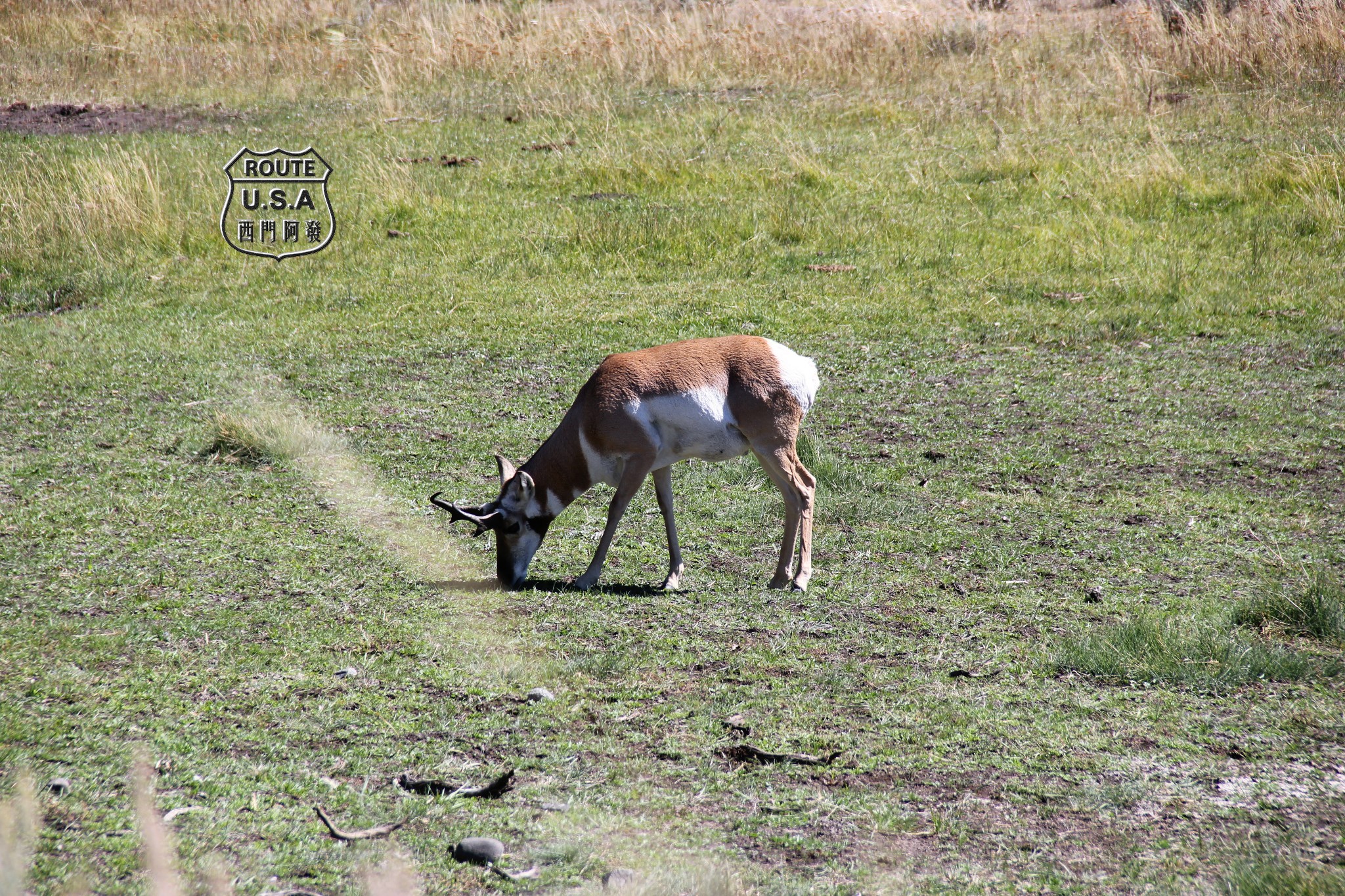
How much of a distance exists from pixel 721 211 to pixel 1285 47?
10.9 metres

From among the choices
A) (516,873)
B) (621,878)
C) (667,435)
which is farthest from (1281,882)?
(667,435)

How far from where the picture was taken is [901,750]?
4.66 m

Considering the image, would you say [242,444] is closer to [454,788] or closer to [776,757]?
[454,788]

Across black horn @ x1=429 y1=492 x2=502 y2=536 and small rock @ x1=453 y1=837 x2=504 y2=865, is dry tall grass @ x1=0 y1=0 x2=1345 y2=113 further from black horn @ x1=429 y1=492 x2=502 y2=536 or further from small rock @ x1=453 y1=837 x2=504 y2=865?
small rock @ x1=453 y1=837 x2=504 y2=865

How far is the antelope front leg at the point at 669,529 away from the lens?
6.41 metres

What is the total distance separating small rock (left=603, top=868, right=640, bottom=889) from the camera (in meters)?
3.66

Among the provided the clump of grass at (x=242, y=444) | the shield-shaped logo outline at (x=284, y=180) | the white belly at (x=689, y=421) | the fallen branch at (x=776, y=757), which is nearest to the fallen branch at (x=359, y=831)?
the fallen branch at (x=776, y=757)

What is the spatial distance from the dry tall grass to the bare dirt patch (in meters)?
1.30

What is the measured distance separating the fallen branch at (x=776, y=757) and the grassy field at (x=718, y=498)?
0.08m

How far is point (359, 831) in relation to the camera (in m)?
3.94

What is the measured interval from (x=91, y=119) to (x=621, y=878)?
1857 centimetres

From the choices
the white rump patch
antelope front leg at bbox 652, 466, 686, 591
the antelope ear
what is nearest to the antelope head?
the antelope ear

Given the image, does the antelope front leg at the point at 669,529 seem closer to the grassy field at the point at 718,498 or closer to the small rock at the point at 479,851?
the grassy field at the point at 718,498

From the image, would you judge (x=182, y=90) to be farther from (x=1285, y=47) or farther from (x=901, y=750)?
(x=901, y=750)
